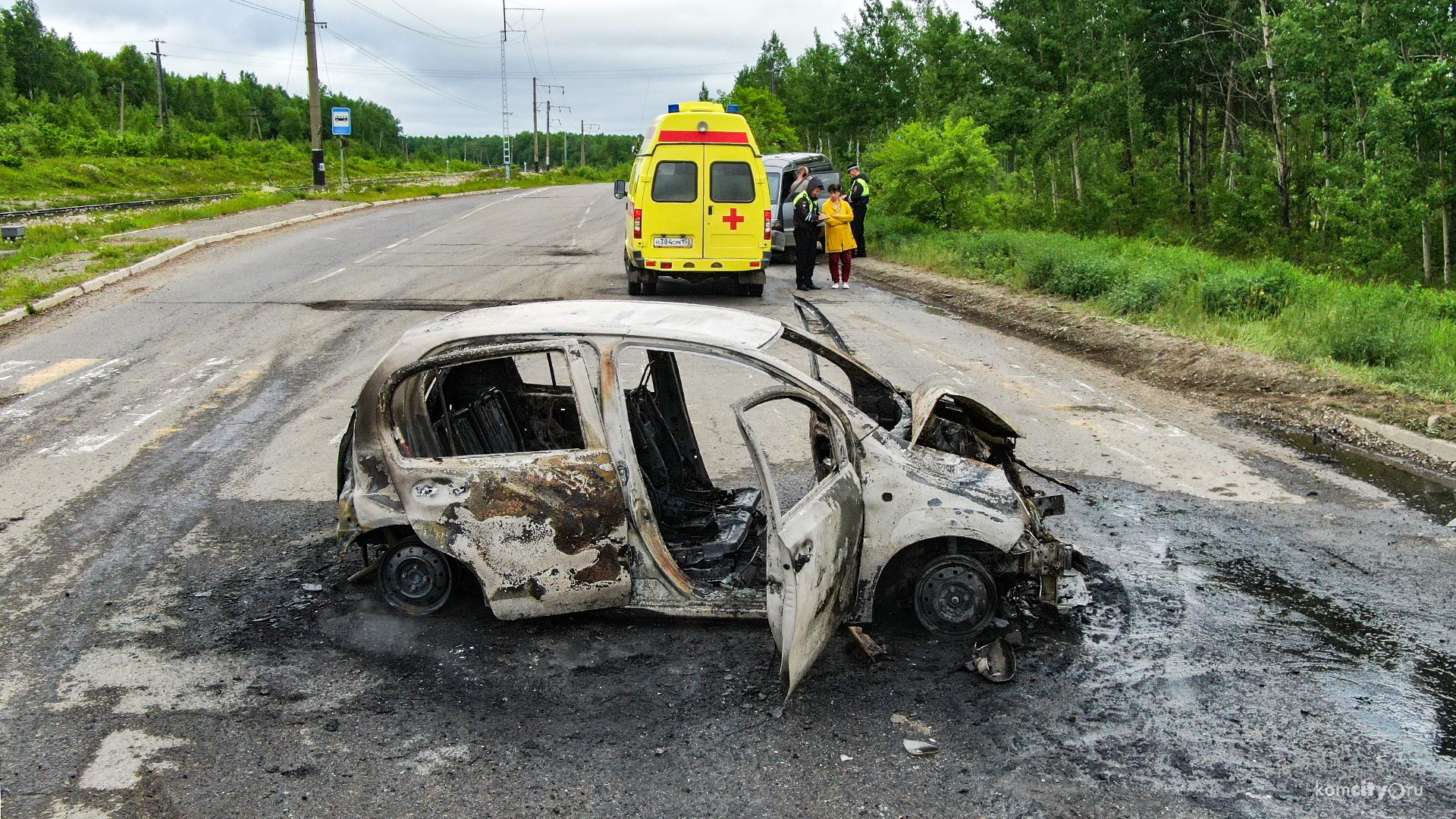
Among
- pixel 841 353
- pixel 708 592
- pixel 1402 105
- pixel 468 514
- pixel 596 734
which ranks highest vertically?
pixel 1402 105

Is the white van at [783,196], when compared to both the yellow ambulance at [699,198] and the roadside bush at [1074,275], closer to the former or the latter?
the yellow ambulance at [699,198]

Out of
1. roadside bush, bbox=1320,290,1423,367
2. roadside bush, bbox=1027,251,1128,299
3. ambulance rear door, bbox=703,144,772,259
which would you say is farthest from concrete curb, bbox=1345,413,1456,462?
ambulance rear door, bbox=703,144,772,259

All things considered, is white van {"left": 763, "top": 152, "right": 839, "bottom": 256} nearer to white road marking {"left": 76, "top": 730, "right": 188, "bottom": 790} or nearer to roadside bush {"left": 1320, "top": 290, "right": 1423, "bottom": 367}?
roadside bush {"left": 1320, "top": 290, "right": 1423, "bottom": 367}

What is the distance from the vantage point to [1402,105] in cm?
2092

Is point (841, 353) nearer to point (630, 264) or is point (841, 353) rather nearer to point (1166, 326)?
point (1166, 326)

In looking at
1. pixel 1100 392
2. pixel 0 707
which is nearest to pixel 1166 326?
pixel 1100 392

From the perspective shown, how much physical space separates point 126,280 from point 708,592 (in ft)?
50.1

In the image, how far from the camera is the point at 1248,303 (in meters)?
13.1

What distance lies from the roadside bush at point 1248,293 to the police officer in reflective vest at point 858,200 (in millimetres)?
7238

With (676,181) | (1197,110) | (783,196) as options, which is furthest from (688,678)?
(1197,110)

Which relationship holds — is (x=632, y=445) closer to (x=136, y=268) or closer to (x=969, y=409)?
(x=969, y=409)

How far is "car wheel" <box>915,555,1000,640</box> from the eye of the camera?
15.8ft

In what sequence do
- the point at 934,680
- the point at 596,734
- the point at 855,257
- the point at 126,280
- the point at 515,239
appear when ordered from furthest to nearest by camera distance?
the point at 515,239 → the point at 855,257 → the point at 126,280 → the point at 934,680 → the point at 596,734

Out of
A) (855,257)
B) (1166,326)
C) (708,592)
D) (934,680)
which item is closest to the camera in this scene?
(934,680)
